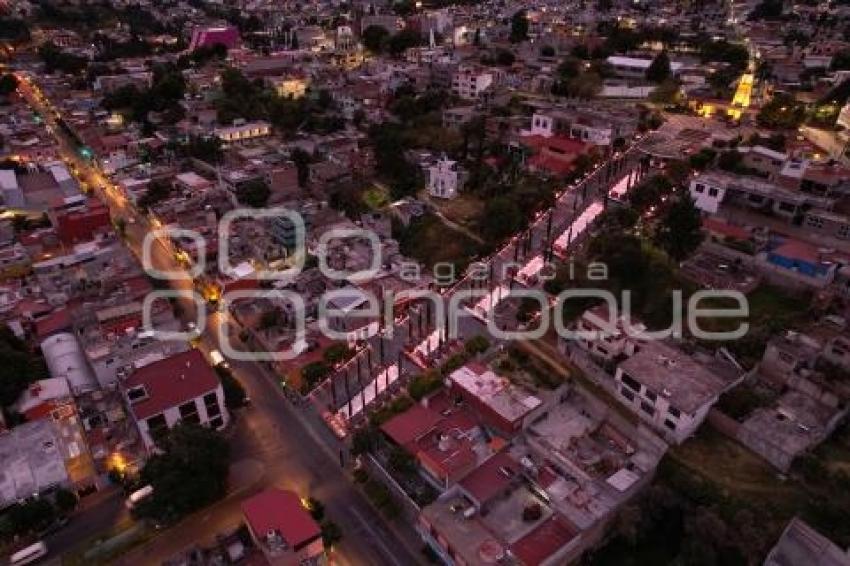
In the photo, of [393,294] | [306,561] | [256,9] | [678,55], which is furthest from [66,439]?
[256,9]

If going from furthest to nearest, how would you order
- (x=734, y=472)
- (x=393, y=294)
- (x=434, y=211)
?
(x=434, y=211) → (x=393, y=294) → (x=734, y=472)

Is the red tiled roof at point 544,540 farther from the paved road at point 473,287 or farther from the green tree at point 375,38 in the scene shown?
the green tree at point 375,38

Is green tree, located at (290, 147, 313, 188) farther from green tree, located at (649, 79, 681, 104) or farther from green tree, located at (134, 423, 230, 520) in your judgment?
green tree, located at (649, 79, 681, 104)

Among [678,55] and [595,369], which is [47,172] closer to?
[595,369]

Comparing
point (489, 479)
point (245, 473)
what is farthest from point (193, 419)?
point (489, 479)

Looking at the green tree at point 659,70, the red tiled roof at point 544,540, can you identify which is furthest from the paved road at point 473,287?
the green tree at point 659,70

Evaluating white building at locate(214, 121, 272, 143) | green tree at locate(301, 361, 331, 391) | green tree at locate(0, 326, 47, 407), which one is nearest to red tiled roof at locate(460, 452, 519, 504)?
green tree at locate(301, 361, 331, 391)
